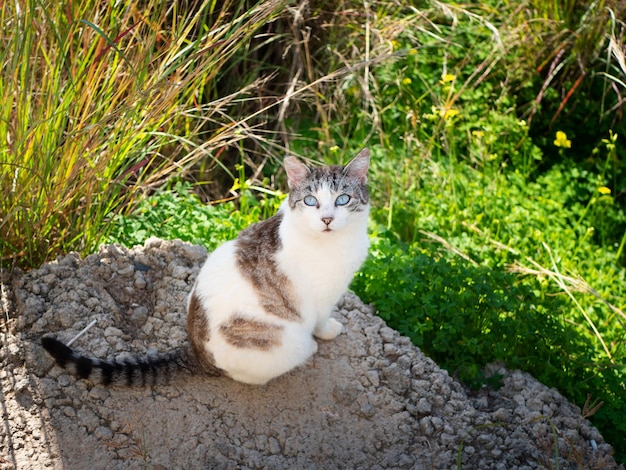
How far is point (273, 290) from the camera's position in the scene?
321 cm

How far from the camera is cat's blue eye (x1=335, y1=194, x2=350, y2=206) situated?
3.24 meters

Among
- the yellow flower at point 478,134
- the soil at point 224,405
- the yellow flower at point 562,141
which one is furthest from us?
the yellow flower at point 478,134

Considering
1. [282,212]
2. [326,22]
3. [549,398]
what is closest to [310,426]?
[282,212]

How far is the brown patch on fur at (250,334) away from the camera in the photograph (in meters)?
3.11

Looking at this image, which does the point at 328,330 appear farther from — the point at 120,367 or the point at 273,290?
the point at 120,367

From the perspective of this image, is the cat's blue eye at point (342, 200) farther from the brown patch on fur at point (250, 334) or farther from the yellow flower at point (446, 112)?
the yellow flower at point (446, 112)

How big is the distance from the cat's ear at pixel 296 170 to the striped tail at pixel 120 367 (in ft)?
3.04

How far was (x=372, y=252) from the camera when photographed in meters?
4.43

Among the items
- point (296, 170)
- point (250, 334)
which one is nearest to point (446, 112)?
point (296, 170)

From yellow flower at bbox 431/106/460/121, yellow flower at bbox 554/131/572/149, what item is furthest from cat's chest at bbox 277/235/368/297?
yellow flower at bbox 554/131/572/149

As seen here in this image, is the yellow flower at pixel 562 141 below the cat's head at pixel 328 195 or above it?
below

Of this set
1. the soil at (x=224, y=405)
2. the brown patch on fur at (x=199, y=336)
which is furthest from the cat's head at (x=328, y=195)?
the soil at (x=224, y=405)

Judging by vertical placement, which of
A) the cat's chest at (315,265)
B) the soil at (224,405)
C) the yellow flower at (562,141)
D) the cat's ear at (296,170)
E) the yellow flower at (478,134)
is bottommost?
the soil at (224,405)

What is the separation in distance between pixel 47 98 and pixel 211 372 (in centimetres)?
147
